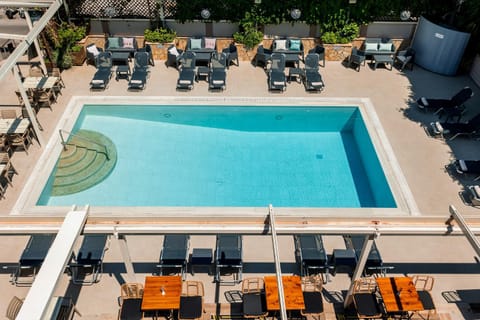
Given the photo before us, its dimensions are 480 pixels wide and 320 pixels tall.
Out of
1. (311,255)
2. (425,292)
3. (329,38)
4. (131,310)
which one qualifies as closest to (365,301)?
(425,292)

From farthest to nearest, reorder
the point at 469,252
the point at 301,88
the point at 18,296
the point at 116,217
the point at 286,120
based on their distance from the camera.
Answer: the point at 301,88
the point at 286,120
the point at 469,252
the point at 18,296
the point at 116,217

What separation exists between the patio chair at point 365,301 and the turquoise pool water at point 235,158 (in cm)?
348

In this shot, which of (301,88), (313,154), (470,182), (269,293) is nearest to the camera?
(269,293)

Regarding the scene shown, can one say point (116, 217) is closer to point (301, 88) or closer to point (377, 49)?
point (301, 88)

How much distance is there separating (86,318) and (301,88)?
11844mm

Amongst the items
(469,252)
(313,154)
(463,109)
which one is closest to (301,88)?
(313,154)

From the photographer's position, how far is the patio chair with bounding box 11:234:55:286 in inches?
380

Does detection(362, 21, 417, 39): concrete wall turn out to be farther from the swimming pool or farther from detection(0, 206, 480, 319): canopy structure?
detection(0, 206, 480, 319): canopy structure

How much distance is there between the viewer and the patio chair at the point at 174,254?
32.3 ft

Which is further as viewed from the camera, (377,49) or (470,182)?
(377,49)

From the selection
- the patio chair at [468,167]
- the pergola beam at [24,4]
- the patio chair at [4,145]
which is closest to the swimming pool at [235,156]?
the patio chair at [4,145]

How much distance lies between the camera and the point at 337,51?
731 inches

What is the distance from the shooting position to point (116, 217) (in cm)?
816

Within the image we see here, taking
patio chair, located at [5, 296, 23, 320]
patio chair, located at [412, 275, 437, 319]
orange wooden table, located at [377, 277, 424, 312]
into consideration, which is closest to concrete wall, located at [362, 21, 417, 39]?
patio chair, located at [412, 275, 437, 319]
